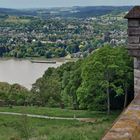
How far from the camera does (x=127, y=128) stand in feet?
11.1

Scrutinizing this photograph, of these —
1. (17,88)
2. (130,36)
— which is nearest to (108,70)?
(17,88)

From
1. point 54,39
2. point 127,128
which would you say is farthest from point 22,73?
point 127,128

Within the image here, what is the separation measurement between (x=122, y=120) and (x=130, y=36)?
3336 millimetres

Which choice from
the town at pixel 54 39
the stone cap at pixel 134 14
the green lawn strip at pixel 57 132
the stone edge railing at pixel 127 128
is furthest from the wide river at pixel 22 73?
the stone edge railing at pixel 127 128

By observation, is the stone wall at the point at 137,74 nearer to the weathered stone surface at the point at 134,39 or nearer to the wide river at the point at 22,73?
the weathered stone surface at the point at 134,39

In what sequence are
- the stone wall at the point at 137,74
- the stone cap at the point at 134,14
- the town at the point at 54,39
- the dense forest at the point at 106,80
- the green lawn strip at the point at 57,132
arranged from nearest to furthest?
the stone cap at the point at 134,14 → the stone wall at the point at 137,74 → the green lawn strip at the point at 57,132 → the dense forest at the point at 106,80 → the town at the point at 54,39

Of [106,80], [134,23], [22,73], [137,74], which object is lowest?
[22,73]

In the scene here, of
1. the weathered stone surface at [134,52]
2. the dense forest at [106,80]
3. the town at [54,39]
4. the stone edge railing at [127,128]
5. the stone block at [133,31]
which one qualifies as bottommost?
the town at [54,39]

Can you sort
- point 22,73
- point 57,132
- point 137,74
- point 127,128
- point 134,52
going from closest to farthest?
point 127,128
point 134,52
point 137,74
point 57,132
point 22,73

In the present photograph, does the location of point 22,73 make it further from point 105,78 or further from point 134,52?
point 134,52

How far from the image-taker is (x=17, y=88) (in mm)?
56750

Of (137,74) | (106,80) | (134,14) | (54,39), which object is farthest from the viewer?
(54,39)

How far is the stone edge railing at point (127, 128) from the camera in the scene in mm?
3186

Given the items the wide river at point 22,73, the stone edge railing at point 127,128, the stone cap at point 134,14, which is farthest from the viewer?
the wide river at point 22,73
